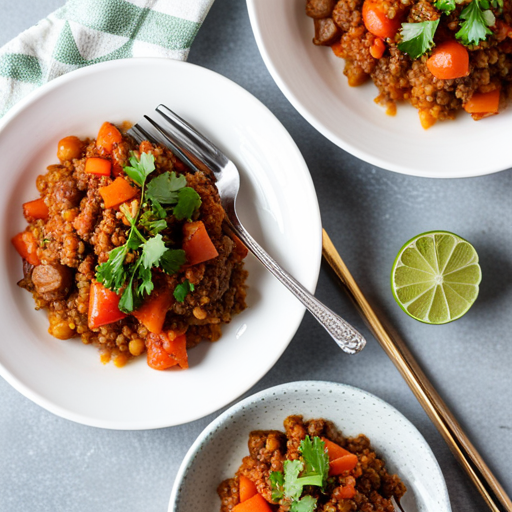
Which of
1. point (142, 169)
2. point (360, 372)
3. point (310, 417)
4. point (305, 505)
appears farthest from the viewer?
point (360, 372)

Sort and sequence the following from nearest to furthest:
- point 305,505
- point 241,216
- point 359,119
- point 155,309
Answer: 1. point 155,309
2. point 305,505
3. point 359,119
4. point 241,216

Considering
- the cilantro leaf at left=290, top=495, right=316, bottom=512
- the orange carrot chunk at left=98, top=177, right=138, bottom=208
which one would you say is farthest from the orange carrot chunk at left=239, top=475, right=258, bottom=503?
the orange carrot chunk at left=98, top=177, right=138, bottom=208

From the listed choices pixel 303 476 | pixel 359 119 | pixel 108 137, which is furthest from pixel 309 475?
pixel 108 137

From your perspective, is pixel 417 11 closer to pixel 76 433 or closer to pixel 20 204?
pixel 20 204

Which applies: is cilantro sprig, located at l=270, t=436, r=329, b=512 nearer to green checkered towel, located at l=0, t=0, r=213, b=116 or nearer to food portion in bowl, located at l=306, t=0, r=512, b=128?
food portion in bowl, located at l=306, t=0, r=512, b=128

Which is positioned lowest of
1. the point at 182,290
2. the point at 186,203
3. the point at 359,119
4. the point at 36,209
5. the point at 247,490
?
the point at 247,490

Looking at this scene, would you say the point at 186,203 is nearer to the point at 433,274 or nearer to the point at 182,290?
the point at 182,290

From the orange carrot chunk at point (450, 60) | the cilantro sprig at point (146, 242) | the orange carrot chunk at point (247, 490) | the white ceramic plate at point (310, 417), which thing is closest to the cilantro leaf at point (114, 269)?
the cilantro sprig at point (146, 242)
